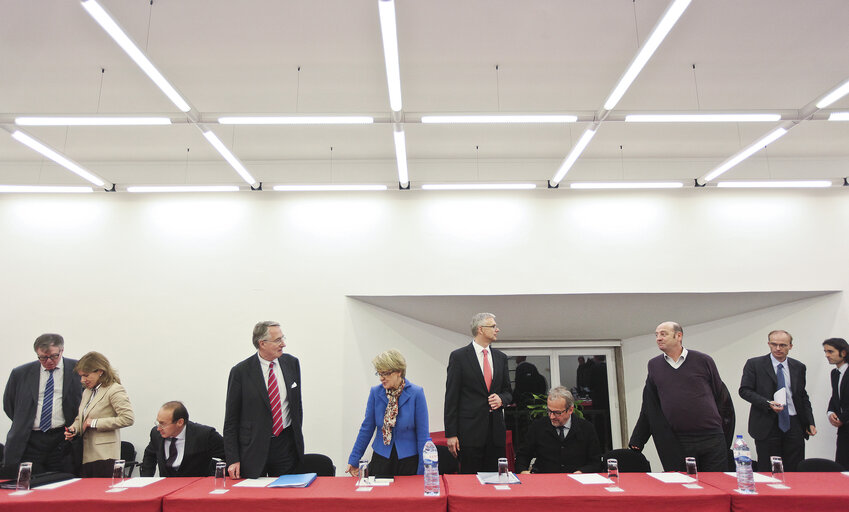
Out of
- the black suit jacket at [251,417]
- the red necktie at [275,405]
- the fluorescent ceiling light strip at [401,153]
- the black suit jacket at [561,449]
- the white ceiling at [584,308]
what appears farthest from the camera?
the white ceiling at [584,308]

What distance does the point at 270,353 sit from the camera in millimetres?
3398

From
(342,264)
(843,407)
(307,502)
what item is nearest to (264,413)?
(307,502)

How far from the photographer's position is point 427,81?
188 inches

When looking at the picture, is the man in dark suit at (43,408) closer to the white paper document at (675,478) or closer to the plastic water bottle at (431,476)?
the plastic water bottle at (431,476)

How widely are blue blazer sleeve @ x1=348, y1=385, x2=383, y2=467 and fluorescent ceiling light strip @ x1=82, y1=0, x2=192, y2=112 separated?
2592mm

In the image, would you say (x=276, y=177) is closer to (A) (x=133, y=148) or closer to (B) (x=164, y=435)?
(A) (x=133, y=148)

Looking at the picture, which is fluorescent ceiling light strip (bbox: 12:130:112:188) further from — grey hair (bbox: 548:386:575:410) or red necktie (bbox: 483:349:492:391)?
grey hair (bbox: 548:386:575:410)

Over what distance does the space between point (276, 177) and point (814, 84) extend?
5673 millimetres

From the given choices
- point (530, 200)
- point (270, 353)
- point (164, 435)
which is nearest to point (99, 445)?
point (164, 435)

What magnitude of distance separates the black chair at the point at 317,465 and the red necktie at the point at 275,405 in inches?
13.9

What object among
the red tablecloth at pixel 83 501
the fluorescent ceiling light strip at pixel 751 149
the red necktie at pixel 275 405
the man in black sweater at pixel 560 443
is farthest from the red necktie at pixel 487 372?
the fluorescent ceiling light strip at pixel 751 149

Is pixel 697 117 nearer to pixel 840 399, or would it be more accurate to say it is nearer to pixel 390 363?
pixel 840 399

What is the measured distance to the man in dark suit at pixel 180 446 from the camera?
320cm

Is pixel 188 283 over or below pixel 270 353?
over
